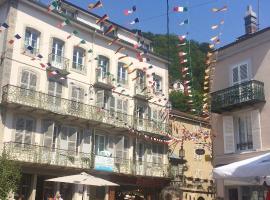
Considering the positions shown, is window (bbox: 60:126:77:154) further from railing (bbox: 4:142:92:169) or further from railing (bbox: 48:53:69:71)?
railing (bbox: 48:53:69:71)

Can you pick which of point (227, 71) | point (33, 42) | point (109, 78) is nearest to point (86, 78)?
point (109, 78)

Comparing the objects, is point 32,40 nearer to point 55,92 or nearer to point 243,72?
point 55,92

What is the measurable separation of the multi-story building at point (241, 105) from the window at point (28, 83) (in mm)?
11429

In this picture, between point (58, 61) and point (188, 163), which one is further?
point (188, 163)

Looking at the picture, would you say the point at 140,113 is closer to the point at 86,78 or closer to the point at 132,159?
the point at 132,159

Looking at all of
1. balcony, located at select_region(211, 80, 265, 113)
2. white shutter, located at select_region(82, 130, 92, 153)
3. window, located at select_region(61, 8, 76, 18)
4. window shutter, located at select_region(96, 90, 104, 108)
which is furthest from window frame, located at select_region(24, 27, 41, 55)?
balcony, located at select_region(211, 80, 265, 113)

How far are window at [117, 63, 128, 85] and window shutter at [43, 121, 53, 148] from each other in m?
7.48

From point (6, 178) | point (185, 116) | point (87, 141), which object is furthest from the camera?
point (185, 116)

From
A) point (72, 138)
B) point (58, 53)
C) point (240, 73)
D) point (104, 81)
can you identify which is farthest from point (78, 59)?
point (240, 73)

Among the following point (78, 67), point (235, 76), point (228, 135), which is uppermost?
point (78, 67)

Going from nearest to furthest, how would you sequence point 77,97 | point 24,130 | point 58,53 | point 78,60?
point 24,130 < point 58,53 < point 77,97 < point 78,60

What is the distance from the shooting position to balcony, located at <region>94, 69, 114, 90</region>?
97.1ft

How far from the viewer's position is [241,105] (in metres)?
17.7

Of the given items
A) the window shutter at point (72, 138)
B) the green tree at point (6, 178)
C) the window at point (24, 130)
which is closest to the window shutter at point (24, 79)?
the window at point (24, 130)
